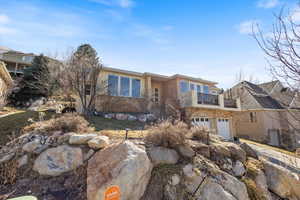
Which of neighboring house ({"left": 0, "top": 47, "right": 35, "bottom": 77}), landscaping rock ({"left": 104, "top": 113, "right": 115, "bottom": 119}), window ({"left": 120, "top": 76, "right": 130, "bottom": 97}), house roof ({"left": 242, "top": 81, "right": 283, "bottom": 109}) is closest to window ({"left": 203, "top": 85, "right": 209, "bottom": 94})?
house roof ({"left": 242, "top": 81, "right": 283, "bottom": 109})

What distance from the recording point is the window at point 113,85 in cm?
1151

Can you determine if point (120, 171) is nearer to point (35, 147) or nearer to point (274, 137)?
point (35, 147)

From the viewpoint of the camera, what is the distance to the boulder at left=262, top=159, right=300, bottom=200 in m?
4.35

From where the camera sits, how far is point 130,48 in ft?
28.1

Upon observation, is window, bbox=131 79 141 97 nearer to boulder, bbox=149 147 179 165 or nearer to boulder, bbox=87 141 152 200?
boulder, bbox=149 147 179 165

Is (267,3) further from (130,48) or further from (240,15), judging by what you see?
(130,48)

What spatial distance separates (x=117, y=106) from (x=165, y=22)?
284 inches

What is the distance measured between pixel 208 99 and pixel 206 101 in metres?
0.36

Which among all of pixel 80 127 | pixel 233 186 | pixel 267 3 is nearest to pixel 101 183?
pixel 80 127

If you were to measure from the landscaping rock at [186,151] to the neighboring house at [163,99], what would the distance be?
6742 mm

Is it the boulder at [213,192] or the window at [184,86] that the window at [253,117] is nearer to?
the window at [184,86]

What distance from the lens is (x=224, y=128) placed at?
45.0 ft

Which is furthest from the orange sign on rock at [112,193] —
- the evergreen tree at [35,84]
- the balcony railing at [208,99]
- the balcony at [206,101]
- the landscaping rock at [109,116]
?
the evergreen tree at [35,84]

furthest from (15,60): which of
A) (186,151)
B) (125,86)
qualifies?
(186,151)
